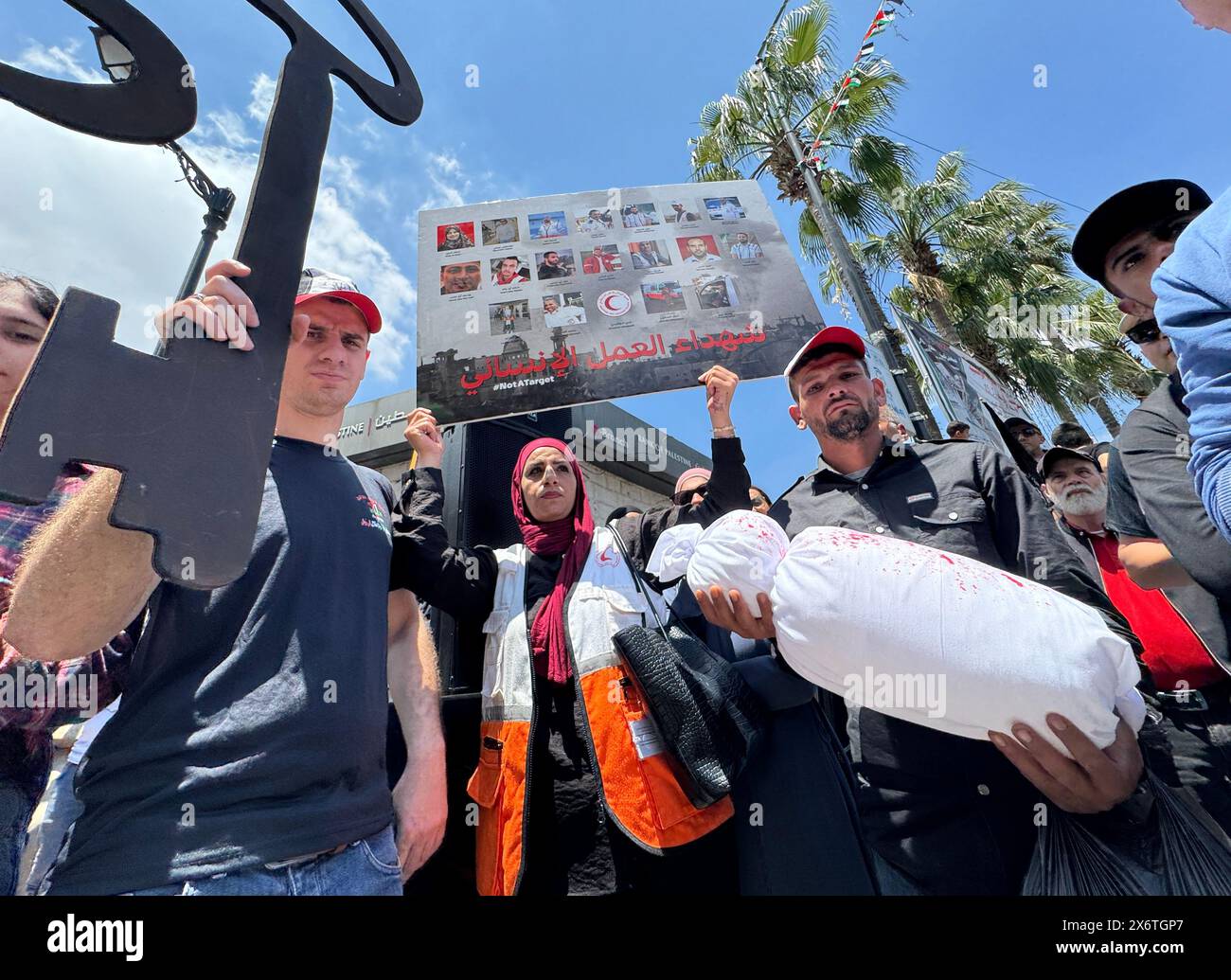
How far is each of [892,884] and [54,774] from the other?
6.90 feet

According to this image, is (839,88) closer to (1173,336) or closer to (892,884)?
(1173,336)

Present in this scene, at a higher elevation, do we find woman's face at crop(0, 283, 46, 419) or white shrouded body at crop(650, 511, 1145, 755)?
woman's face at crop(0, 283, 46, 419)

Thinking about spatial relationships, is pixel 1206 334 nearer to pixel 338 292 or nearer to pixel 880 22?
pixel 338 292

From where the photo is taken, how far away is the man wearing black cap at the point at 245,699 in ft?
3.10

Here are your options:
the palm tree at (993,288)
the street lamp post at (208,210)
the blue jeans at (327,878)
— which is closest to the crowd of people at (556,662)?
the blue jeans at (327,878)

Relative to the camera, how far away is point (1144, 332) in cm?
188

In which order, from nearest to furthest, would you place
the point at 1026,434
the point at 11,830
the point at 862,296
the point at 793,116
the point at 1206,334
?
1. the point at 1206,334
2. the point at 11,830
3. the point at 1026,434
4. the point at 862,296
5. the point at 793,116

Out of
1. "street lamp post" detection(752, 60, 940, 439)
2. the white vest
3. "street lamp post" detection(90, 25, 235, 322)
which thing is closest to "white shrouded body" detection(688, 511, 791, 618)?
the white vest

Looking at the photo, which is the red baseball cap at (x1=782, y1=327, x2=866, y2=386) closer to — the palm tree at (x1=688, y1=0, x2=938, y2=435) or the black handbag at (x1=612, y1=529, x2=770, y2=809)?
the black handbag at (x1=612, y1=529, x2=770, y2=809)

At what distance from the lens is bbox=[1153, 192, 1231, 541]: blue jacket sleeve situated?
0.92m

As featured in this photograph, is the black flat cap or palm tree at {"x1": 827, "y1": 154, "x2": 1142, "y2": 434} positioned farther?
palm tree at {"x1": 827, "y1": 154, "x2": 1142, "y2": 434}

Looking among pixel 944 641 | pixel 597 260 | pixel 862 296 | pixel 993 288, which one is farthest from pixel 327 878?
pixel 993 288

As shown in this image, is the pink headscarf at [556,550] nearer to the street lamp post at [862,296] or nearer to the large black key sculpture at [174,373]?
the large black key sculpture at [174,373]

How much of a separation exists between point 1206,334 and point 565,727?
164 cm
